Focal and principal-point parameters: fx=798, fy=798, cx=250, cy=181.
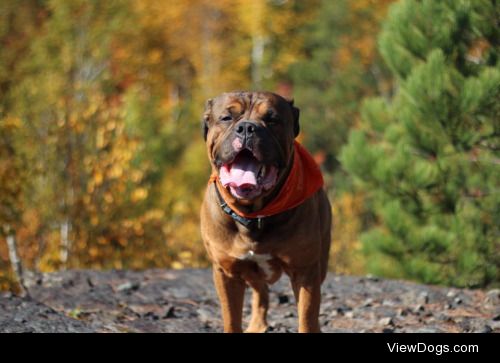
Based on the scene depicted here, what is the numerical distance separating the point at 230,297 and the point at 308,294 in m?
0.53

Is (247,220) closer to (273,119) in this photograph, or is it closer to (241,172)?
(241,172)

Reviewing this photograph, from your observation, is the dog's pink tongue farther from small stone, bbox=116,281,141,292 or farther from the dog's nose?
small stone, bbox=116,281,141,292

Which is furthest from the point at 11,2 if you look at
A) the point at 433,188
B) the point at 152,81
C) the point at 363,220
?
the point at 433,188

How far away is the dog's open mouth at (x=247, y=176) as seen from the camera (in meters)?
4.47

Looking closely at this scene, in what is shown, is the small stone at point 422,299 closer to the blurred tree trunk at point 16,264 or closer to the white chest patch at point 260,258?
the white chest patch at point 260,258

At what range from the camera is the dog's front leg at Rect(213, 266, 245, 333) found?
5.01 m

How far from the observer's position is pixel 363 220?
55.4 feet

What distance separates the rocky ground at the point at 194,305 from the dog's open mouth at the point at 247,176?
5.59 feet

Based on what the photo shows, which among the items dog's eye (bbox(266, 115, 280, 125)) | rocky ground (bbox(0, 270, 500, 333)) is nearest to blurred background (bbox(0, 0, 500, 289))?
rocky ground (bbox(0, 270, 500, 333))
